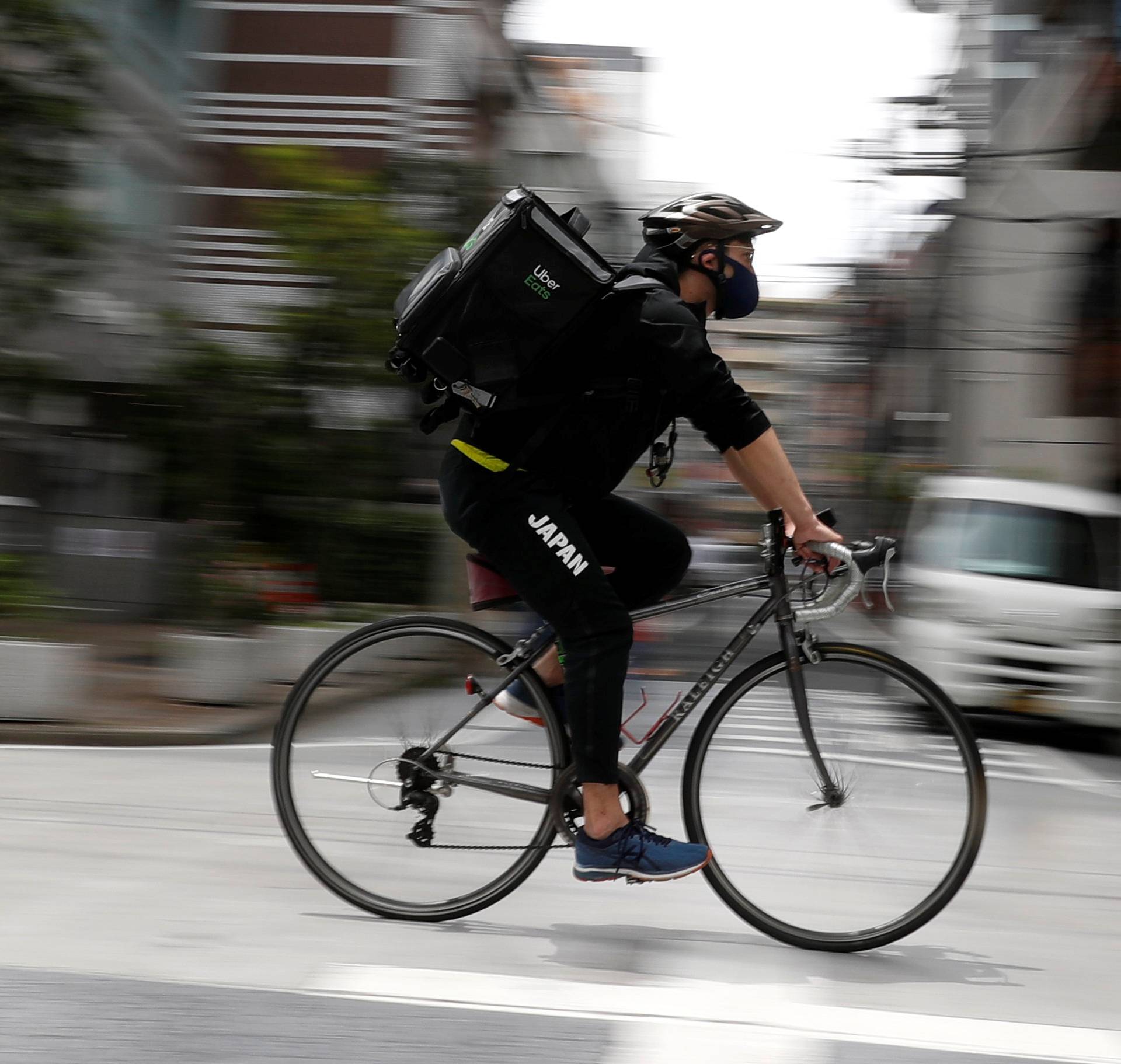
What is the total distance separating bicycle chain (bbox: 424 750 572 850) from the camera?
396 cm

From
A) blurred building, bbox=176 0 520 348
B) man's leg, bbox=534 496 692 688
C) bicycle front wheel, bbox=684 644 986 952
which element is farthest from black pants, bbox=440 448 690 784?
blurred building, bbox=176 0 520 348

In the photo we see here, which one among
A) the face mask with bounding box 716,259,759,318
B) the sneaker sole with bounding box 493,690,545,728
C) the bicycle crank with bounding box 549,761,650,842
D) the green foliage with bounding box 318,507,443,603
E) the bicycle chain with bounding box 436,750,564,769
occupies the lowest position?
the green foliage with bounding box 318,507,443,603

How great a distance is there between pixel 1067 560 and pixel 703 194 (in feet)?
21.0

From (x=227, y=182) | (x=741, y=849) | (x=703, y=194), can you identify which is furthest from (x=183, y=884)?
(x=227, y=182)

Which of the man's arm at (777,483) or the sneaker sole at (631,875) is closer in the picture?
the man's arm at (777,483)

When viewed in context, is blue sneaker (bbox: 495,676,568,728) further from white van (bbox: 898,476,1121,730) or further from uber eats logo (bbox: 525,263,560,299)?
white van (bbox: 898,476,1121,730)

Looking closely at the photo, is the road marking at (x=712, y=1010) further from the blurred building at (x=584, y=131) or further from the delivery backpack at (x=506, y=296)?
the blurred building at (x=584, y=131)

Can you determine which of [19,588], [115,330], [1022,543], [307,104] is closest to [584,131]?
[307,104]

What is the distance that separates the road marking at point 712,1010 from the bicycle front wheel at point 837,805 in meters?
0.41

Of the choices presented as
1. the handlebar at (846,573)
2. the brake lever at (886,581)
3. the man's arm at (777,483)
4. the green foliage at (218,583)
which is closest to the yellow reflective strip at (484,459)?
the man's arm at (777,483)

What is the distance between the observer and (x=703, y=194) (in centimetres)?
373

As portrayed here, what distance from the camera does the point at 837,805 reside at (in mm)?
3850

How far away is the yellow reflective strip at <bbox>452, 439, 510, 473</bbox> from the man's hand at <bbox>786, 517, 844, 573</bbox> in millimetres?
765

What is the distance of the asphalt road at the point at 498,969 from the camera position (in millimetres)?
3094
